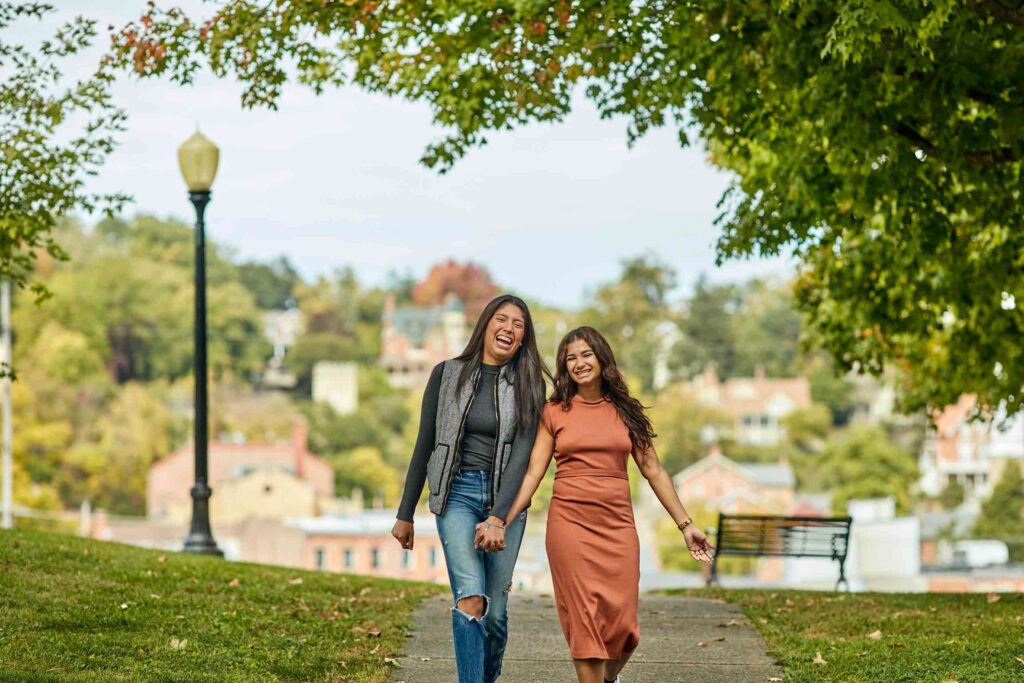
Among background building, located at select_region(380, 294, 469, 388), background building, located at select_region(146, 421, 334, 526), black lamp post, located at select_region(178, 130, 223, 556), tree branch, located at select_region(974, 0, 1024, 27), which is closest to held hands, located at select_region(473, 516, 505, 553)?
tree branch, located at select_region(974, 0, 1024, 27)

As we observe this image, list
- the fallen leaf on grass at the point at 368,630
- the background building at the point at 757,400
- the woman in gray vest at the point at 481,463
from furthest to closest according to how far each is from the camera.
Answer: the background building at the point at 757,400 → the fallen leaf on grass at the point at 368,630 → the woman in gray vest at the point at 481,463

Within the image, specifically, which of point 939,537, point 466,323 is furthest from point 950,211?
point 466,323

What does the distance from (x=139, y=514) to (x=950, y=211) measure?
332ft

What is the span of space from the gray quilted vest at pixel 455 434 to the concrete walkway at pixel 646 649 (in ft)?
7.11

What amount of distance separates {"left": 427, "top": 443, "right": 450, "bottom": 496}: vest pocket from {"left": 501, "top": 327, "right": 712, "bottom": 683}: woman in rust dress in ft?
A: 1.22

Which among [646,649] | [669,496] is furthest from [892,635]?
[669,496]

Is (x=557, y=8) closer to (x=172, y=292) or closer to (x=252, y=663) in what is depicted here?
(x=252, y=663)

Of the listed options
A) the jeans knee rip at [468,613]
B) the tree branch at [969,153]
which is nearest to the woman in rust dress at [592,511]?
the jeans knee rip at [468,613]

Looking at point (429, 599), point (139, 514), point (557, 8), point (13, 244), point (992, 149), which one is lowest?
point (139, 514)

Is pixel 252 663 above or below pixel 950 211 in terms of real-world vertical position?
below

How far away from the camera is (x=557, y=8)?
12.1 metres

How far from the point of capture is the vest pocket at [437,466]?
7.27 meters

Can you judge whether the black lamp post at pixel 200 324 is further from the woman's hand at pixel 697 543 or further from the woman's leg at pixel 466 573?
the woman's hand at pixel 697 543

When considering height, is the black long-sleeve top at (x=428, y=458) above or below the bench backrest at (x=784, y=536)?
above
